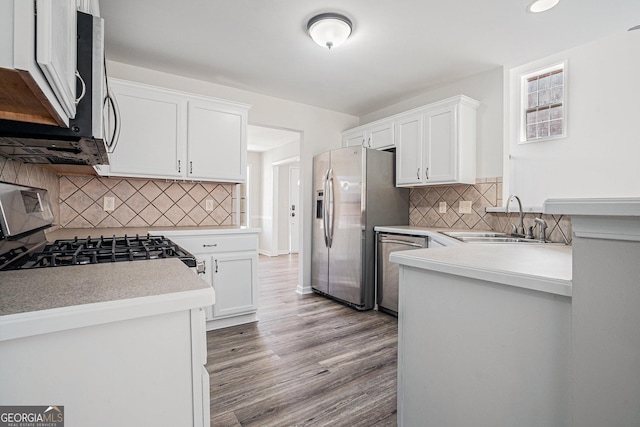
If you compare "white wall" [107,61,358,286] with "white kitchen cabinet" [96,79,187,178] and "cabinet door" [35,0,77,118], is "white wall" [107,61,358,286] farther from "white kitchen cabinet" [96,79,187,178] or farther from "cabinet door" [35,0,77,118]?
"cabinet door" [35,0,77,118]

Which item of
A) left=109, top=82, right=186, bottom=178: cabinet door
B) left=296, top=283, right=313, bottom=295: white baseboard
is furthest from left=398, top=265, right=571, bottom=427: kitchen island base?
left=296, top=283, right=313, bottom=295: white baseboard

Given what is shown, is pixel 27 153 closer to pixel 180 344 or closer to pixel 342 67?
pixel 180 344

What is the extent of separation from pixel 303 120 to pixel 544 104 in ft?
8.26

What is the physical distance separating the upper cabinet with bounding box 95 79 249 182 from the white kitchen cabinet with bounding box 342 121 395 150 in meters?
1.49

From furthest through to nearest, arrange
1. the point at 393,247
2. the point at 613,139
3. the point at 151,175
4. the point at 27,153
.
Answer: the point at 393,247 → the point at 151,175 → the point at 613,139 → the point at 27,153

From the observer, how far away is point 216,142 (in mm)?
2967

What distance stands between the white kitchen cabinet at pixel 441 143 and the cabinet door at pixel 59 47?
2849 millimetres

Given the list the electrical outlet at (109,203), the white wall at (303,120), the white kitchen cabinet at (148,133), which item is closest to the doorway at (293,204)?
the white wall at (303,120)

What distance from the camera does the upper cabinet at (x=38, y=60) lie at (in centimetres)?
49

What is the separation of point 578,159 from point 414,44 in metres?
1.63

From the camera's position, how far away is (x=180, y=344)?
29.2 inches

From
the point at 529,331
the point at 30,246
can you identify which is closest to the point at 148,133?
the point at 30,246

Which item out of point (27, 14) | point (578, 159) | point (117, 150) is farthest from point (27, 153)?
point (578, 159)

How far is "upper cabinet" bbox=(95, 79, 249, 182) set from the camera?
2.57 meters
